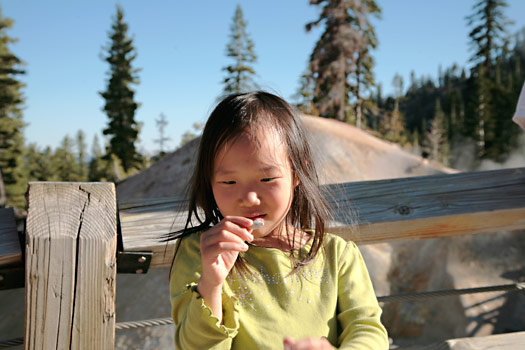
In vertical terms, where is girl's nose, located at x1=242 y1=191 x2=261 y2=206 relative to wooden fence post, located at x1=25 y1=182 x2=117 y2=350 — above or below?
above

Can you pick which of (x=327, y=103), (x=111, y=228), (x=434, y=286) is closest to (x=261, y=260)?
(x=111, y=228)

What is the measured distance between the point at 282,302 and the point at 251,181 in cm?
38

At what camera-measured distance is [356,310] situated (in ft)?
4.48

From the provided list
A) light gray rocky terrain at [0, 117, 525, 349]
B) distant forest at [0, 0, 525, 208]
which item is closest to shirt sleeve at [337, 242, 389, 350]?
light gray rocky terrain at [0, 117, 525, 349]

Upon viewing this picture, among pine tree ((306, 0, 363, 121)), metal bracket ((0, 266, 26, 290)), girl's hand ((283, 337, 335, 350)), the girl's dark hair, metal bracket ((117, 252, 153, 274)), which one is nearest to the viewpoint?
girl's hand ((283, 337, 335, 350))

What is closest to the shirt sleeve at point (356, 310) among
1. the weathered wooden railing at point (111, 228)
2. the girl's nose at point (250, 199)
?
the weathered wooden railing at point (111, 228)

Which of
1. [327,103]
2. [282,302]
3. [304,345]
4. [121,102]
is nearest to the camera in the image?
[304,345]

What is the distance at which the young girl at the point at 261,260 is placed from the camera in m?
1.19

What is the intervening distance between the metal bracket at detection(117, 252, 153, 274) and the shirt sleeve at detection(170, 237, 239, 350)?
23 centimetres

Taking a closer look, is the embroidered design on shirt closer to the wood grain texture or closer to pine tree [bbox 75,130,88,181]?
the wood grain texture

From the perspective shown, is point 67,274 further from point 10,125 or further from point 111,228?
point 10,125

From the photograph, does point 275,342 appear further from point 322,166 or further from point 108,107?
point 108,107

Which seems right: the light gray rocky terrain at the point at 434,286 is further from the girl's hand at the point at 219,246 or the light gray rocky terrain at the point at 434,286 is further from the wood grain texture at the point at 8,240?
the girl's hand at the point at 219,246

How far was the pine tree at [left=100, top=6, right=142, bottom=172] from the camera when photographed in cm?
2927
